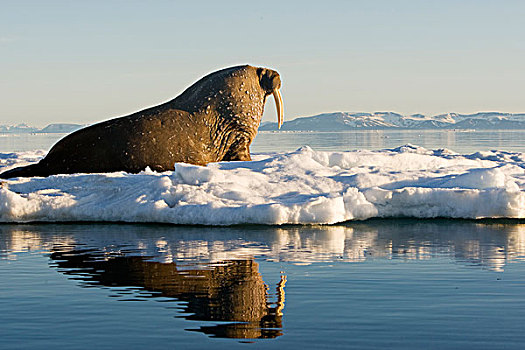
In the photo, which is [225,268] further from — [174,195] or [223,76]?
[223,76]

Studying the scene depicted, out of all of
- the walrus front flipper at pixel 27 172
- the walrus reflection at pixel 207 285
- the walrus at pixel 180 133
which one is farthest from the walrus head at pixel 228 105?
the walrus reflection at pixel 207 285

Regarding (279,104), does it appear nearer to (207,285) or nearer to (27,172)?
(27,172)

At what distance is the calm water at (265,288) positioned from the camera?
521 centimetres

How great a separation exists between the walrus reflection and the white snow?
2.75 metres

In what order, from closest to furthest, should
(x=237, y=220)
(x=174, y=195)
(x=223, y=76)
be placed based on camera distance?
1. (x=237, y=220)
2. (x=174, y=195)
3. (x=223, y=76)

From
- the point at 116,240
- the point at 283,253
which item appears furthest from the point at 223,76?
the point at 283,253

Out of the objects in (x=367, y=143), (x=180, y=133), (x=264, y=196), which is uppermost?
(x=367, y=143)

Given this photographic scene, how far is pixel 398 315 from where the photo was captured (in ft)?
18.8

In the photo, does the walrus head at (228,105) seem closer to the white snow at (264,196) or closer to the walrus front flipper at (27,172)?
the walrus front flipper at (27,172)

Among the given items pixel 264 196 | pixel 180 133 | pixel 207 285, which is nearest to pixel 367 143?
pixel 180 133

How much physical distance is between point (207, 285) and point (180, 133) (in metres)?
9.71

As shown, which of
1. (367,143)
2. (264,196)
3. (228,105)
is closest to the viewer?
(264,196)

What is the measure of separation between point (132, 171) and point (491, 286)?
9.95 metres

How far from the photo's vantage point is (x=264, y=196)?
1195 cm
